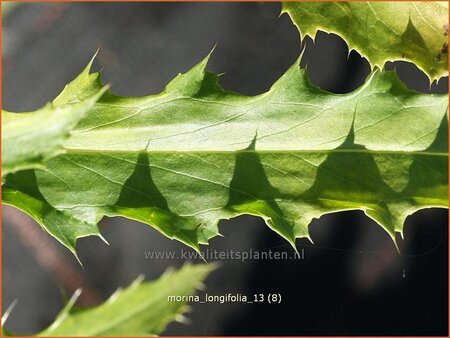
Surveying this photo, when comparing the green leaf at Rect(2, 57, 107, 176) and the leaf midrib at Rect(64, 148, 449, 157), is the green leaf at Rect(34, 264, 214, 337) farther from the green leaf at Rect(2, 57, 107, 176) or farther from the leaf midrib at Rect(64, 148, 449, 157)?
the leaf midrib at Rect(64, 148, 449, 157)

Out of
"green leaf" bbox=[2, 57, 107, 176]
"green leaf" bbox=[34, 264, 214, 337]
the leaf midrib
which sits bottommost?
the leaf midrib

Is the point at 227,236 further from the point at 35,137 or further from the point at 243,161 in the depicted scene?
the point at 35,137

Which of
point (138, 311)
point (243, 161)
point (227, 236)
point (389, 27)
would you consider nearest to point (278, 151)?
point (243, 161)

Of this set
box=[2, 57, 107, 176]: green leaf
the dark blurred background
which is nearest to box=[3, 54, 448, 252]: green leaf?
box=[2, 57, 107, 176]: green leaf

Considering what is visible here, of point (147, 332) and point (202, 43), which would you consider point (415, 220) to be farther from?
point (147, 332)

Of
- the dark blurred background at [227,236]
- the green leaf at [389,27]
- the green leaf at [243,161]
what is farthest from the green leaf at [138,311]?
the dark blurred background at [227,236]
